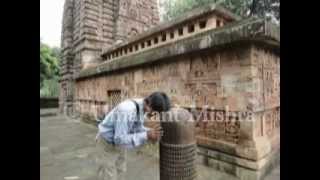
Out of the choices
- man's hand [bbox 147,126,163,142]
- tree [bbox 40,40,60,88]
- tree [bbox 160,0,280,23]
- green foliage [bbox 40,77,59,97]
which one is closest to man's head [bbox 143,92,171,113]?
man's hand [bbox 147,126,163,142]

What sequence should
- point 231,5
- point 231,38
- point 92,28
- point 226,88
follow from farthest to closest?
point 231,5 < point 92,28 < point 226,88 < point 231,38

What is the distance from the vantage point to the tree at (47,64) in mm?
15031

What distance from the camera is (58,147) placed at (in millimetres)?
4293

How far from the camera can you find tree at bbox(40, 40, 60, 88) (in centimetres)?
1503

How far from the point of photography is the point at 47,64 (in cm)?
1577

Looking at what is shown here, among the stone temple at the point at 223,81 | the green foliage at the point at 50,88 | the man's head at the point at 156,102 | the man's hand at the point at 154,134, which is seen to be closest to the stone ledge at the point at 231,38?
the stone temple at the point at 223,81

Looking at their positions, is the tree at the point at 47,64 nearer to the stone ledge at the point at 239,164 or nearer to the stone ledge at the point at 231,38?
the stone ledge at the point at 231,38

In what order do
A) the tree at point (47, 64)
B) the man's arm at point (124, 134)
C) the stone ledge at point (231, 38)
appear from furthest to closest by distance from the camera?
the tree at point (47, 64) → the stone ledge at point (231, 38) → the man's arm at point (124, 134)

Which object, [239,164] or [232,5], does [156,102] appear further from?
[232,5]

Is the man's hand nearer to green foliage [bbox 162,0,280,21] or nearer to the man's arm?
the man's arm

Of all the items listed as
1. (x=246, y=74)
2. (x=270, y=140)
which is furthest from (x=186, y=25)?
(x=270, y=140)

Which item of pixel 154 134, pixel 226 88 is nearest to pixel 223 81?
pixel 226 88
